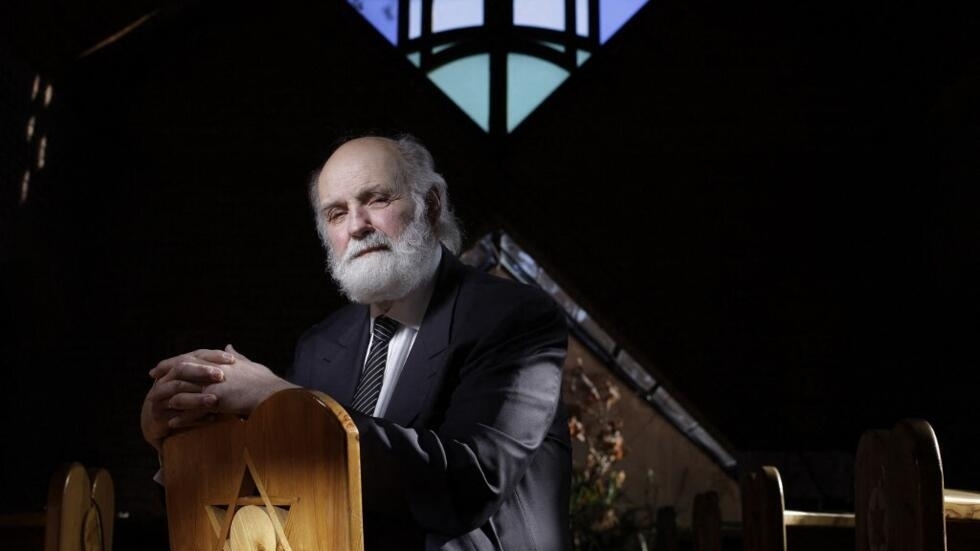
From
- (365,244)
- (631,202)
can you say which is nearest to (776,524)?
(365,244)

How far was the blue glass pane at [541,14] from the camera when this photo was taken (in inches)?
219

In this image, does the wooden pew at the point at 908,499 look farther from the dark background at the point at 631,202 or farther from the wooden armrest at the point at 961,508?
the dark background at the point at 631,202

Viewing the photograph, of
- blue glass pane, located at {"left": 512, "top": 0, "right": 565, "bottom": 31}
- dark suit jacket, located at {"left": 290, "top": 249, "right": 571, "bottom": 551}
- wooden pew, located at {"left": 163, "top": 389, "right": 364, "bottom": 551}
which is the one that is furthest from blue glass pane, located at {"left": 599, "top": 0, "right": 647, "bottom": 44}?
wooden pew, located at {"left": 163, "top": 389, "right": 364, "bottom": 551}

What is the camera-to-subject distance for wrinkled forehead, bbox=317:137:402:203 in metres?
1.76

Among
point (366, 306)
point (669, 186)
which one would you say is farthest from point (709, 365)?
point (366, 306)

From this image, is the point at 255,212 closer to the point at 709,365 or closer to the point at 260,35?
the point at 260,35

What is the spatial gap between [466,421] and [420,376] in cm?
14

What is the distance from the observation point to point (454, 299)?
1765 millimetres

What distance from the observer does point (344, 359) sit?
5.98ft

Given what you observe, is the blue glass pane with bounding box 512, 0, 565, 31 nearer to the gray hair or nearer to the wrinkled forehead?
the gray hair

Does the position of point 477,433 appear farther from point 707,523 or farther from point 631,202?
point 631,202

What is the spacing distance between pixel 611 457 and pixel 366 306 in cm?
444

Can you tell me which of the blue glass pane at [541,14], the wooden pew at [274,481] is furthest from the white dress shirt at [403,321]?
the blue glass pane at [541,14]

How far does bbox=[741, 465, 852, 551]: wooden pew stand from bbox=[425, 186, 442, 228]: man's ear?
796 mm
